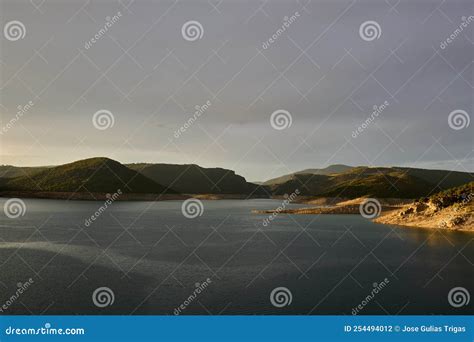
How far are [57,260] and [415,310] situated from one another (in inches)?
1191

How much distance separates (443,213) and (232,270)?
50.7 m

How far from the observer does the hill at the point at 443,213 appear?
6400 centimetres

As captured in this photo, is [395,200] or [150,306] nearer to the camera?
[150,306]

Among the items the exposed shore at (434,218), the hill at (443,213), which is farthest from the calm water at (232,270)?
the hill at (443,213)

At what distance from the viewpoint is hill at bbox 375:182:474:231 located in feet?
210

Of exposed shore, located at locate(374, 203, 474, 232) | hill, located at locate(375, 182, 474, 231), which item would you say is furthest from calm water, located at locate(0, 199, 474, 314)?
hill, located at locate(375, 182, 474, 231)

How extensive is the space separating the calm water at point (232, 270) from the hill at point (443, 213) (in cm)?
865

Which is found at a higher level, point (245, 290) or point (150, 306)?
point (245, 290)

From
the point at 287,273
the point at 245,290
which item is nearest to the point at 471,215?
the point at 287,273

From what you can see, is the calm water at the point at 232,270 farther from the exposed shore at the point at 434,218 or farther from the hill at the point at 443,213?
the hill at the point at 443,213

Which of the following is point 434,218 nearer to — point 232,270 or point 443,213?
point 443,213

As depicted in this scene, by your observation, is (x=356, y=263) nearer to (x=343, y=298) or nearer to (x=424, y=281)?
(x=424, y=281)

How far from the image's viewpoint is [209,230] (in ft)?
208

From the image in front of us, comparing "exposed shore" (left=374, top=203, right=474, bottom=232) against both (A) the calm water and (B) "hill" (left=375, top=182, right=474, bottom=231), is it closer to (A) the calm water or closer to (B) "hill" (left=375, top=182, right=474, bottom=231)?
(B) "hill" (left=375, top=182, right=474, bottom=231)
